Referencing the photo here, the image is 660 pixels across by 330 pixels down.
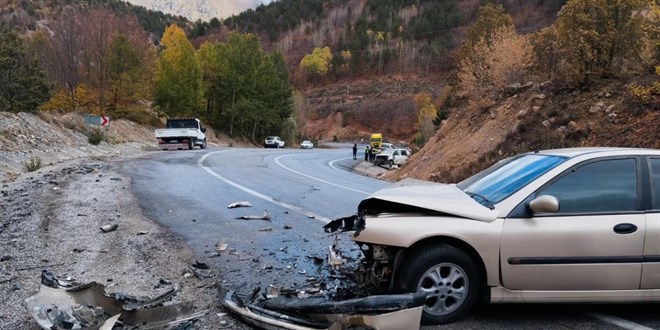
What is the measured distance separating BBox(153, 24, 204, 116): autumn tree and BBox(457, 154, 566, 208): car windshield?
48104 millimetres

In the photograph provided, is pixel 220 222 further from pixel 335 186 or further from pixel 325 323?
pixel 335 186

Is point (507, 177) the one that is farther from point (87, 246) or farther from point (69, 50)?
point (69, 50)

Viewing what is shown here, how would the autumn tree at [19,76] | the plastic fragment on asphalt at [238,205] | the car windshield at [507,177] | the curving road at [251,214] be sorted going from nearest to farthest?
1. the car windshield at [507,177]
2. the curving road at [251,214]
3. the plastic fragment on asphalt at [238,205]
4. the autumn tree at [19,76]

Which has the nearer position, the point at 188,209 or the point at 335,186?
the point at 188,209

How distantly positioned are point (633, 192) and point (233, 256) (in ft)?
13.9

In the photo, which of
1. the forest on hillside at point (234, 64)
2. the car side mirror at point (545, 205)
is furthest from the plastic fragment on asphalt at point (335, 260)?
the forest on hillside at point (234, 64)

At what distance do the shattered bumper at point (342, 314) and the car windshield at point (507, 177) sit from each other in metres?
1.19

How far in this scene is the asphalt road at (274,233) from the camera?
4.25 m

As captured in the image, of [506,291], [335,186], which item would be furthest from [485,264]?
[335,186]

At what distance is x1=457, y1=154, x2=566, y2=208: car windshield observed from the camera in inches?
171

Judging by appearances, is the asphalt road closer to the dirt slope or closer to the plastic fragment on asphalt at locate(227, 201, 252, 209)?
the plastic fragment on asphalt at locate(227, 201, 252, 209)

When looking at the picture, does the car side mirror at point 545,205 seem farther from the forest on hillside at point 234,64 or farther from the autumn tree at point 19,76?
the autumn tree at point 19,76

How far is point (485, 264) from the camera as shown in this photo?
405 cm

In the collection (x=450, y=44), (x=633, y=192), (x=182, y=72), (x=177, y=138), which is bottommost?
(x=177, y=138)
